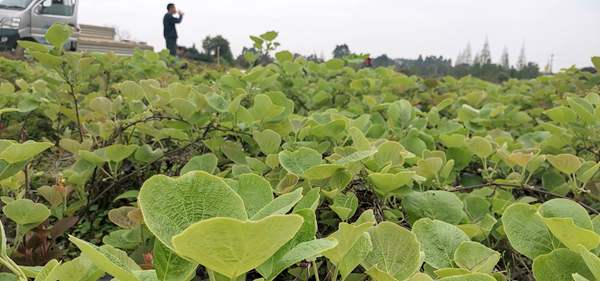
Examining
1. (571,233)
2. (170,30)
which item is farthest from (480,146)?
(170,30)

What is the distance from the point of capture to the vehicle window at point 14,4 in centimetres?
1109

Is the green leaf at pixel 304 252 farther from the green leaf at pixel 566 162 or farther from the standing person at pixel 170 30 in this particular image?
the standing person at pixel 170 30

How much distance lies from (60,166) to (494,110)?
1256 millimetres

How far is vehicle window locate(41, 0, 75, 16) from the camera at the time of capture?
11.7 m

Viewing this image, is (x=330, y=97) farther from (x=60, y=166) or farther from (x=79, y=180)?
(x=79, y=180)

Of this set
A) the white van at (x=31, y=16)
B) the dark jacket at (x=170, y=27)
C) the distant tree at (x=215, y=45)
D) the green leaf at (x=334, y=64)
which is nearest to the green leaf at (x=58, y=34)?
the green leaf at (x=334, y=64)

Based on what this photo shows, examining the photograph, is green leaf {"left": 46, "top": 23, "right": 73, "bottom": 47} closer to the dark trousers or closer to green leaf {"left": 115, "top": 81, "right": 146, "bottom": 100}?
green leaf {"left": 115, "top": 81, "right": 146, "bottom": 100}

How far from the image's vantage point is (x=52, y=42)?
108cm

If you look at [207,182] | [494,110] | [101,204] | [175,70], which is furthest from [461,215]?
[175,70]

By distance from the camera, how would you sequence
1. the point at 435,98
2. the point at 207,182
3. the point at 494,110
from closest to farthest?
1. the point at 207,182
2. the point at 494,110
3. the point at 435,98

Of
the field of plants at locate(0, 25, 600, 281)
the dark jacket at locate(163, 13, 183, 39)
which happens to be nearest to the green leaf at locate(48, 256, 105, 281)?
the field of plants at locate(0, 25, 600, 281)

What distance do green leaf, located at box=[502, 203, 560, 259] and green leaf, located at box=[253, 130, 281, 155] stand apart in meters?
0.48

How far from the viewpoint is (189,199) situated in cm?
37

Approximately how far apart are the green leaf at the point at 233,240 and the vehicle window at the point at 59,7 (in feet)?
42.2
